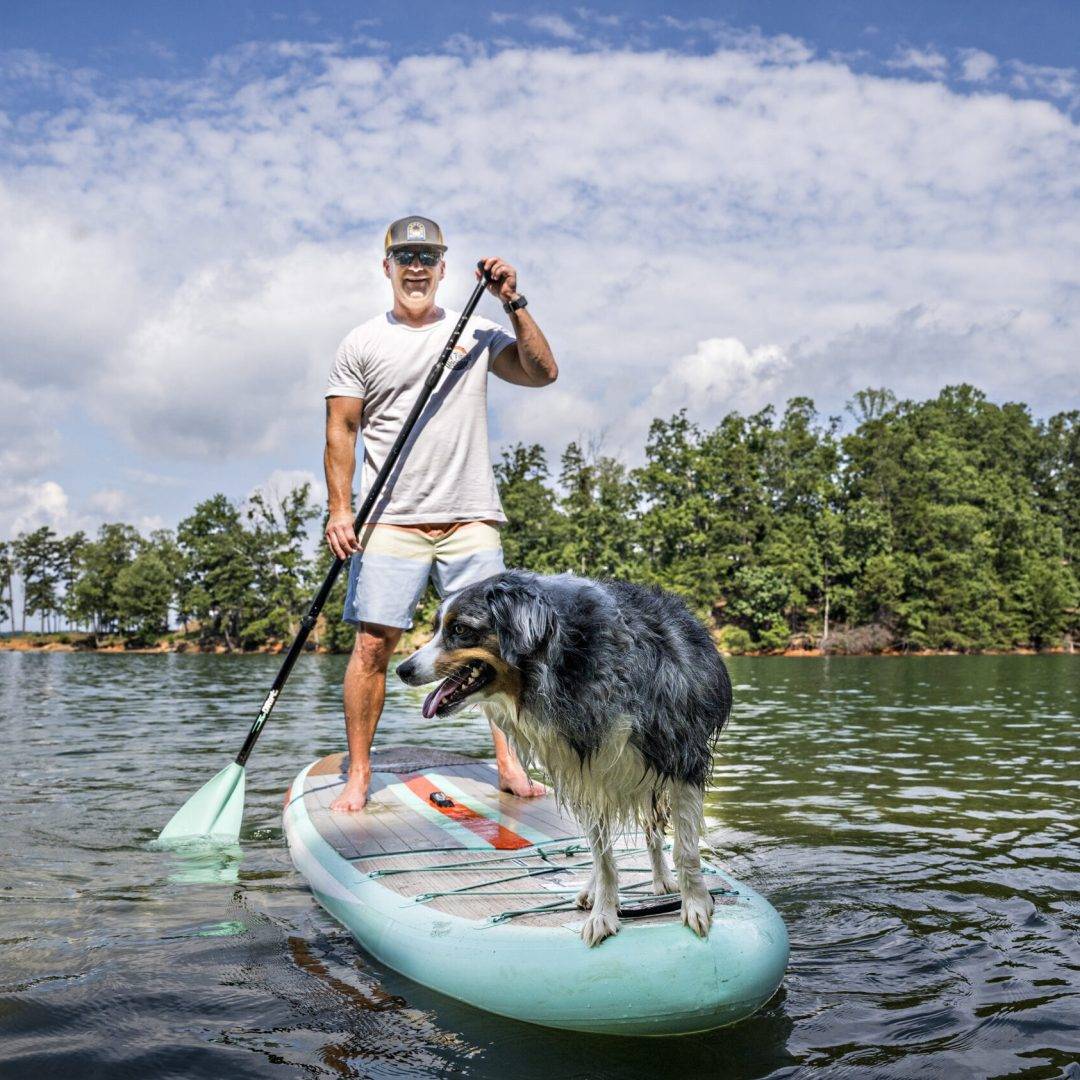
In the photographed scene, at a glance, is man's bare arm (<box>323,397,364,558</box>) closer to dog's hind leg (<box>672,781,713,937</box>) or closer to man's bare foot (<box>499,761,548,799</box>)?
man's bare foot (<box>499,761,548,799</box>)

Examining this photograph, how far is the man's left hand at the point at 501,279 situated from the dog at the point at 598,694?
2.64 metres

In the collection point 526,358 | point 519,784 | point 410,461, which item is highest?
point 526,358

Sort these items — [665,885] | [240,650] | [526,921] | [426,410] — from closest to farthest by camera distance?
[526,921] → [665,885] → [426,410] → [240,650]

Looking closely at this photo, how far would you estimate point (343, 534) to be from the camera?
6363mm

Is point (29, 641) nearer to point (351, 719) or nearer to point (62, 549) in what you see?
point (62, 549)

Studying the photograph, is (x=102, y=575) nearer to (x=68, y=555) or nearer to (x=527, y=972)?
(x=68, y=555)

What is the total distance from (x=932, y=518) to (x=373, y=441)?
67.7 m

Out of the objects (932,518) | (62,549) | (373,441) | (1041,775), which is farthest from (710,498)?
(62,549)

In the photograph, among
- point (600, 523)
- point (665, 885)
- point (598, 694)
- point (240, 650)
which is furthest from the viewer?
point (240, 650)

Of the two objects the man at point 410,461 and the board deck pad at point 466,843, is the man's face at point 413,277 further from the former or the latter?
the board deck pad at point 466,843

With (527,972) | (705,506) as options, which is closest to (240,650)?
(705,506)

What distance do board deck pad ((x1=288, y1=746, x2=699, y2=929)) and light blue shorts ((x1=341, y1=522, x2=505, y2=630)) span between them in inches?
49.0

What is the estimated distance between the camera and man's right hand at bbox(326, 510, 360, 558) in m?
6.36

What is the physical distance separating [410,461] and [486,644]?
288cm
